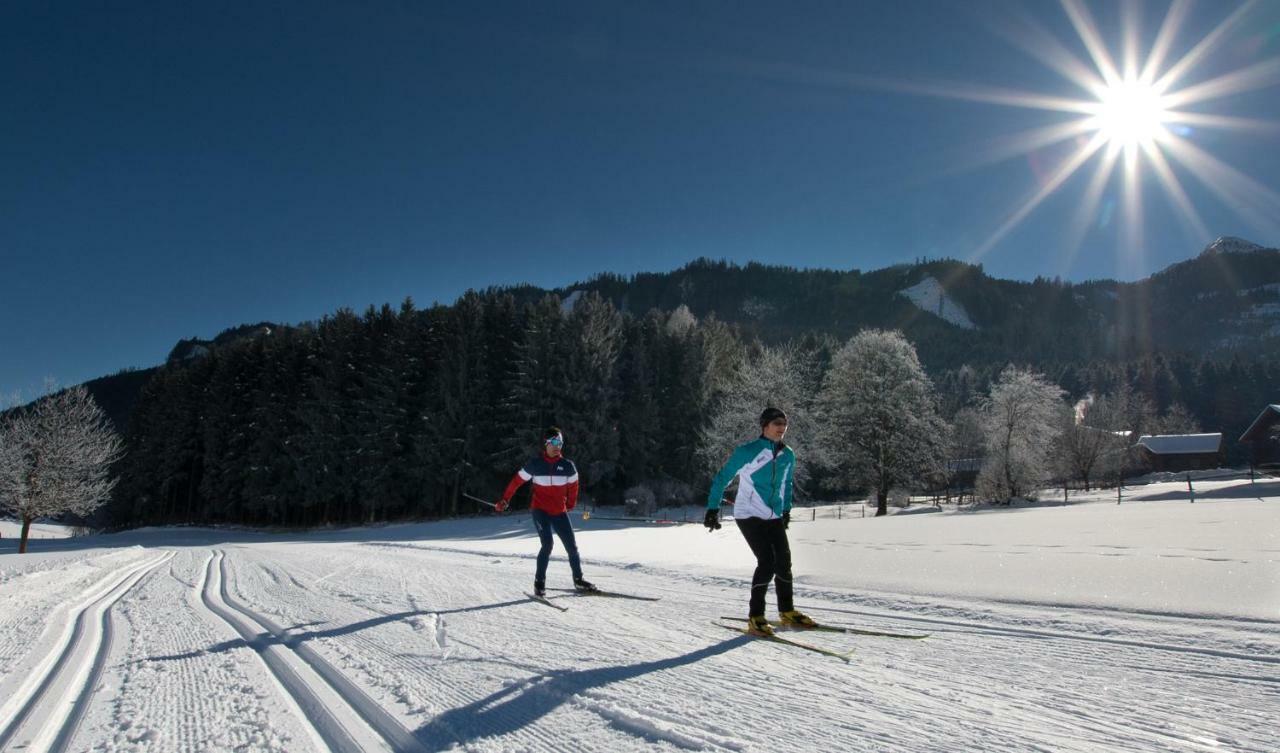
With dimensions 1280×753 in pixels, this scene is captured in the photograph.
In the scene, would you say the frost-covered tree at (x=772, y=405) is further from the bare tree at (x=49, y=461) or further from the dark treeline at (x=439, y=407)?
the bare tree at (x=49, y=461)

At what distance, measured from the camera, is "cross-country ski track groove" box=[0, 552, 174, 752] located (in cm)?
288

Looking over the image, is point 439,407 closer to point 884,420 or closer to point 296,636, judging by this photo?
point 884,420

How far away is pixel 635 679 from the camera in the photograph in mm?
3654

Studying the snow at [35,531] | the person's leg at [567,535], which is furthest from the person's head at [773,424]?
the snow at [35,531]

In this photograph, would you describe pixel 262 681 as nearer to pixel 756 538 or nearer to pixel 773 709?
pixel 773 709

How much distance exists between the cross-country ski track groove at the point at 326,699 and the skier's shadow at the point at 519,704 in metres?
0.14

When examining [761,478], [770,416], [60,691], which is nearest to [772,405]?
[770,416]

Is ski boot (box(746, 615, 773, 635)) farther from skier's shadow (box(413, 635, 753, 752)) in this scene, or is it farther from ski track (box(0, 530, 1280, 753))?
skier's shadow (box(413, 635, 753, 752))

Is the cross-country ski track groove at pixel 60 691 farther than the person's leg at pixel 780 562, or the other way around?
the person's leg at pixel 780 562

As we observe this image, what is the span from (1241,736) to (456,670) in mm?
4023

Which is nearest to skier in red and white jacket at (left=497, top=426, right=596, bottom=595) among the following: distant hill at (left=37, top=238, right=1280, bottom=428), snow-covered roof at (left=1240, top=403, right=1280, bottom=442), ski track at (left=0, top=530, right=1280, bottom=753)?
ski track at (left=0, top=530, right=1280, bottom=753)

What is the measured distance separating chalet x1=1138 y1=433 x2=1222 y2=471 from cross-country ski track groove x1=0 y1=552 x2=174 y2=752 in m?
94.1

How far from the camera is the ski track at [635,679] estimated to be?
2.82 meters

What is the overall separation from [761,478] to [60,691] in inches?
189
